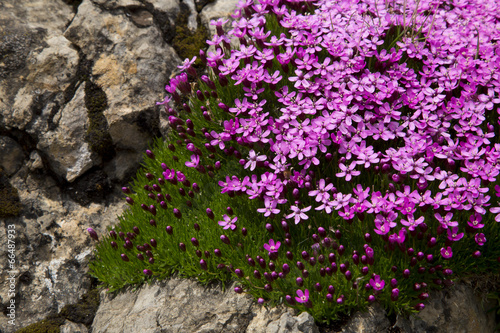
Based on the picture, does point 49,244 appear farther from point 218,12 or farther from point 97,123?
point 218,12

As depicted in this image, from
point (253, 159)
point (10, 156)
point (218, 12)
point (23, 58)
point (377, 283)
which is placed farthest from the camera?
point (218, 12)

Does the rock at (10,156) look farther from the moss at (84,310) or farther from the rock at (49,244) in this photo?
the moss at (84,310)

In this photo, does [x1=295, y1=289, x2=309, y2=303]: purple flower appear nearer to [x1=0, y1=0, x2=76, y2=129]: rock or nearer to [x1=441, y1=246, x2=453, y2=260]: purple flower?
[x1=441, y1=246, x2=453, y2=260]: purple flower

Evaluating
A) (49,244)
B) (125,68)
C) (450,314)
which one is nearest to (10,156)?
(49,244)

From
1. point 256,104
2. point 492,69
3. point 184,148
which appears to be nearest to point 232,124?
point 256,104

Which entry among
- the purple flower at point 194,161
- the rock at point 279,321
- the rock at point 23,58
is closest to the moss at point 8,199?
the rock at point 23,58

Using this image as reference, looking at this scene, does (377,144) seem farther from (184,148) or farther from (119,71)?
(119,71)
